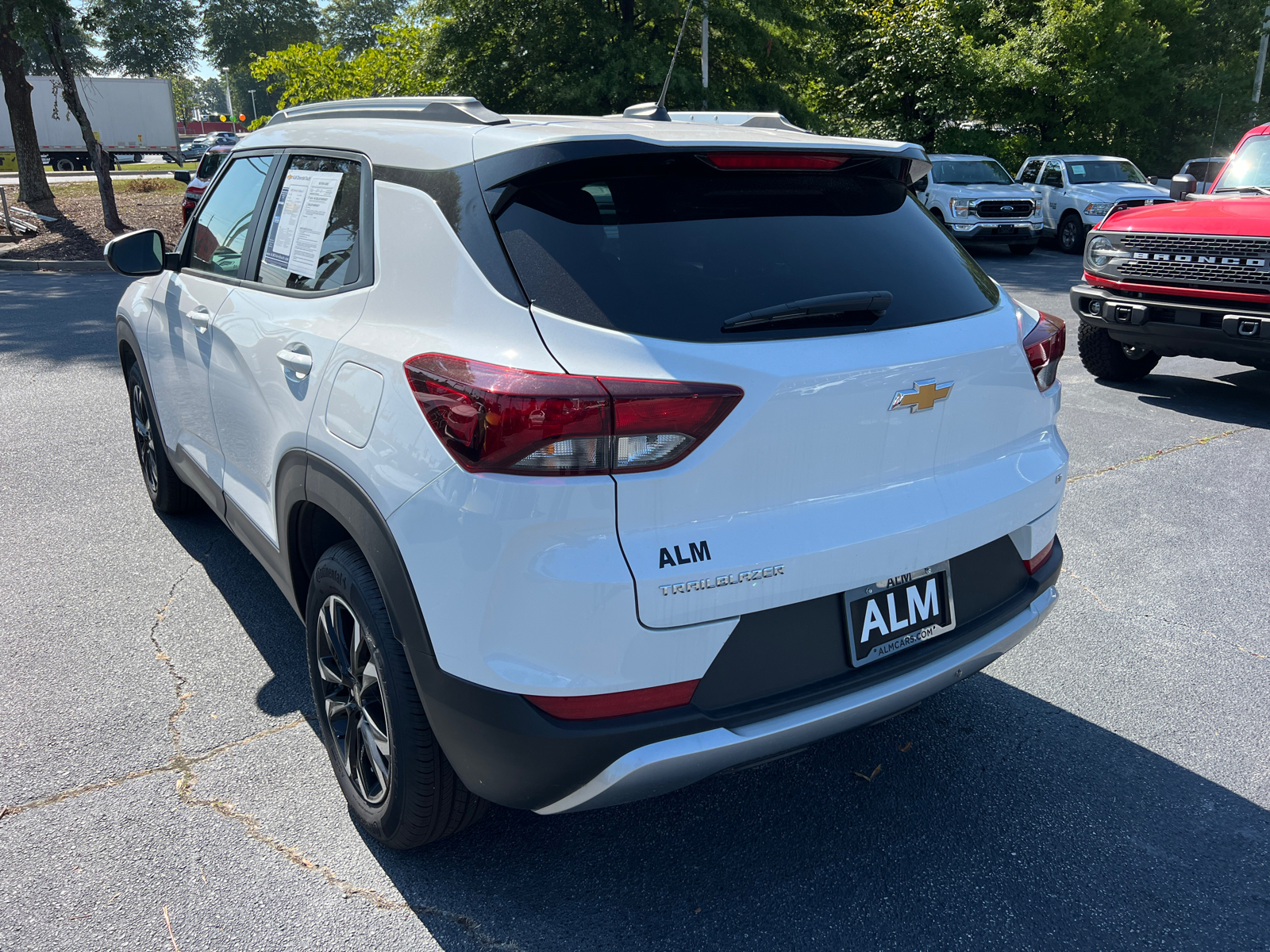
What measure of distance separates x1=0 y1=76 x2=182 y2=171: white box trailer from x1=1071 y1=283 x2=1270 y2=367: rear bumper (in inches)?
2001

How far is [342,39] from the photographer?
94750mm

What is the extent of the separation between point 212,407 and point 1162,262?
662 cm

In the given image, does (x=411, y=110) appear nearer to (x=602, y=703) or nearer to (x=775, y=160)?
(x=775, y=160)

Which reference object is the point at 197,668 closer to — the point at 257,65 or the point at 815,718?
the point at 815,718

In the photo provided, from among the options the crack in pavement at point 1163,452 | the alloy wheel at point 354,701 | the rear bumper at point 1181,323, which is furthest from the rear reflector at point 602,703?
the rear bumper at point 1181,323

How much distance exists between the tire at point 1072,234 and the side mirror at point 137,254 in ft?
60.2

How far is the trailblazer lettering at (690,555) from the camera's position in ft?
6.32

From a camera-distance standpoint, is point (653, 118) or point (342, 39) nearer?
point (653, 118)

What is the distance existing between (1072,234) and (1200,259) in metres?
13.2

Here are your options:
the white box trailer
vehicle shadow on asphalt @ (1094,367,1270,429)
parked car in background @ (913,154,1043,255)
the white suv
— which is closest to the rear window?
the white suv

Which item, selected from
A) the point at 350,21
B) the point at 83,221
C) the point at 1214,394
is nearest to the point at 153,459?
the point at 1214,394

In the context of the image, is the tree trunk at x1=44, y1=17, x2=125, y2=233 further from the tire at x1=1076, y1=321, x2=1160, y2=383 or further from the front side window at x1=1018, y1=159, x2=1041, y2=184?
the front side window at x1=1018, y1=159, x2=1041, y2=184

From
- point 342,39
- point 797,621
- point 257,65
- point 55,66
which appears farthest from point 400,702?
point 342,39

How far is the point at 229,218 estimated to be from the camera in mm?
3596
